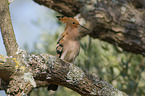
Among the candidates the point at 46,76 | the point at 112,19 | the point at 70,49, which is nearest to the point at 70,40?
the point at 70,49

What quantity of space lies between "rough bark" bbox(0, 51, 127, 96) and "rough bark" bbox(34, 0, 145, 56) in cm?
114

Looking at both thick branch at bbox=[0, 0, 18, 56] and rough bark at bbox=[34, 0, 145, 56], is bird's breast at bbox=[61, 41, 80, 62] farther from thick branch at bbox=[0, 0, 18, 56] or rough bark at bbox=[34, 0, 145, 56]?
thick branch at bbox=[0, 0, 18, 56]

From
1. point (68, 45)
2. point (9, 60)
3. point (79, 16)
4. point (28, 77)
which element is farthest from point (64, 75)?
point (79, 16)

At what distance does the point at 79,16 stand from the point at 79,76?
4.46 feet

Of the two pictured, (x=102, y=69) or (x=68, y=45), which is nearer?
(x=68, y=45)

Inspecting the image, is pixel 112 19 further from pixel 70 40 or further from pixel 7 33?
pixel 7 33

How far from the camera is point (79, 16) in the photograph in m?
2.91

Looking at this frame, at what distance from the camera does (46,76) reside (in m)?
1.53

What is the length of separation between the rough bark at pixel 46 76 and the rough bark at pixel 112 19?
3.75ft

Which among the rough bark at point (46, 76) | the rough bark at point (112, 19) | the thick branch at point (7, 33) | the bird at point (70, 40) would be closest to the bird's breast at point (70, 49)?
the bird at point (70, 40)

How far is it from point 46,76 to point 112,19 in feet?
5.18

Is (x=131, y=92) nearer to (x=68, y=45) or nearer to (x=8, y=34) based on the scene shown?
(x=68, y=45)

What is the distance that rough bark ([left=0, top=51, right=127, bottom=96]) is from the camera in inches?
A: 52.7

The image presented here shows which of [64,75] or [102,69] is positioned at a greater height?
[64,75]
